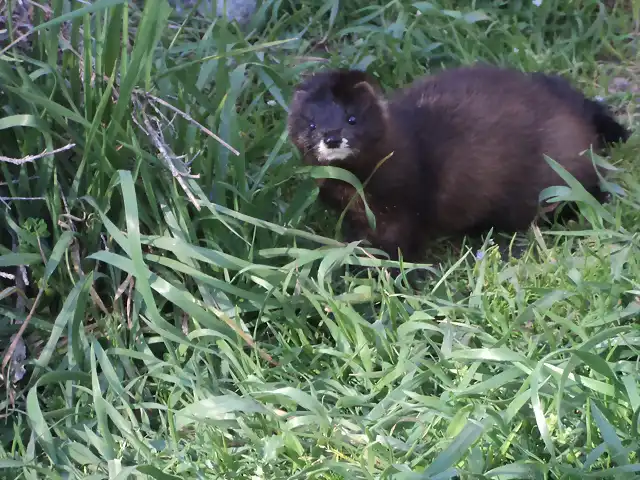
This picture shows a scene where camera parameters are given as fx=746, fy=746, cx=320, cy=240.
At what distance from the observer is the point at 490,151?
2.65 m

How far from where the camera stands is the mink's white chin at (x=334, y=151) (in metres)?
2.37

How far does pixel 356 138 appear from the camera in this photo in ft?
7.88

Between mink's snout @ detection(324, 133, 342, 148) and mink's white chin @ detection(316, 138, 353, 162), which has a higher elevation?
mink's snout @ detection(324, 133, 342, 148)

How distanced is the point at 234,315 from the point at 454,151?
100 cm

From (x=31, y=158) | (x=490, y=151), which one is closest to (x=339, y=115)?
(x=490, y=151)

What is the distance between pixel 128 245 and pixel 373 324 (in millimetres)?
745

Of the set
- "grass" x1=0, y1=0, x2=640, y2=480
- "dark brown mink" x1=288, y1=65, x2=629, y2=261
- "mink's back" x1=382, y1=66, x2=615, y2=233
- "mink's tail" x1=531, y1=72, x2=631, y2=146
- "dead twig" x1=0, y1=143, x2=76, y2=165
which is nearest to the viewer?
"grass" x1=0, y1=0, x2=640, y2=480

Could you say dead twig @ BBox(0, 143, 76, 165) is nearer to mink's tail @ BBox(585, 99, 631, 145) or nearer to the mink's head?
the mink's head

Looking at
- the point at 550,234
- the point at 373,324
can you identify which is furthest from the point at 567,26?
the point at 373,324

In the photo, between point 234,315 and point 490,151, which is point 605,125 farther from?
point 234,315

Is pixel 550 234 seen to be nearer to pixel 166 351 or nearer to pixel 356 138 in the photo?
pixel 356 138

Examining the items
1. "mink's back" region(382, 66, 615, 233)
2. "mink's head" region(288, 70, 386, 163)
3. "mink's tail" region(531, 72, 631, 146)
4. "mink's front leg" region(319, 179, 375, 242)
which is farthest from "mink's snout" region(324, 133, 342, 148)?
"mink's tail" region(531, 72, 631, 146)

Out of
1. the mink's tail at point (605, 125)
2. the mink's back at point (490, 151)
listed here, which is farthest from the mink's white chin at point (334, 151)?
the mink's tail at point (605, 125)

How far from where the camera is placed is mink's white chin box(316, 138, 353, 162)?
237 cm
